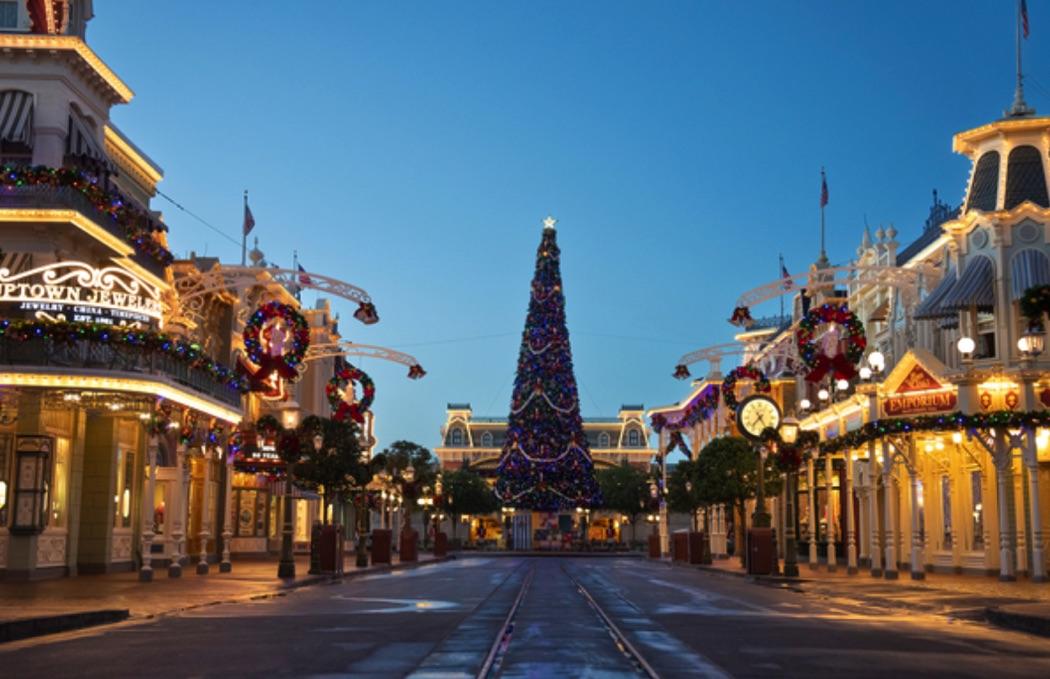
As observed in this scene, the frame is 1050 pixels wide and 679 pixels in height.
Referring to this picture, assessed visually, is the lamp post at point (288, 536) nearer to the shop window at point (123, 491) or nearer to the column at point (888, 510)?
the shop window at point (123, 491)

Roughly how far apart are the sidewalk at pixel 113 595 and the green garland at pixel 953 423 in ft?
60.8

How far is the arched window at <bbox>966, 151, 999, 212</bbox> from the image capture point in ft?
140

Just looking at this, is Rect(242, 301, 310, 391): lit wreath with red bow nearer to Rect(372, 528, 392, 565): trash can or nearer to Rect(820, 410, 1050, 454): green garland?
Rect(820, 410, 1050, 454): green garland

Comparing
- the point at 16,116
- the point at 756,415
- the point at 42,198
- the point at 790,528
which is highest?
the point at 16,116

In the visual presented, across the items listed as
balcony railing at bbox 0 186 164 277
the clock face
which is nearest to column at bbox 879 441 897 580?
the clock face

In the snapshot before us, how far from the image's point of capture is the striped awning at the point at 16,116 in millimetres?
37531

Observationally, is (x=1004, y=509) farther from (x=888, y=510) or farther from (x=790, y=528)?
(x=790, y=528)

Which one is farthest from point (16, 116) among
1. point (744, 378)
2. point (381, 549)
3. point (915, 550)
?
point (744, 378)

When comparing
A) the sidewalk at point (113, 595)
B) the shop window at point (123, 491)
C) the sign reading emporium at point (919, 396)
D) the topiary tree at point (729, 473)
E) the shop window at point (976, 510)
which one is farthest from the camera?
the topiary tree at point (729, 473)

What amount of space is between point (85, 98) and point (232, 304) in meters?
19.5

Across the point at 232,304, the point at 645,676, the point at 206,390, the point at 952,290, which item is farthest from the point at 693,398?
the point at 645,676

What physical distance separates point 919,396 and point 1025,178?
8.21 metres

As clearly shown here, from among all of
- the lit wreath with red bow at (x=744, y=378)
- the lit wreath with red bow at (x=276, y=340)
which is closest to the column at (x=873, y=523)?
the lit wreath with red bow at (x=744, y=378)

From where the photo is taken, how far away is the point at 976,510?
45.2 meters
